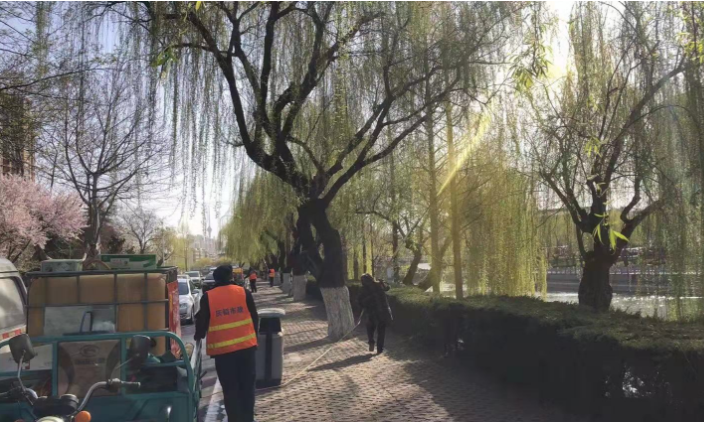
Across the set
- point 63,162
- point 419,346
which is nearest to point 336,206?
point 419,346

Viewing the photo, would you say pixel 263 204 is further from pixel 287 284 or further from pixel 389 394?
pixel 287 284

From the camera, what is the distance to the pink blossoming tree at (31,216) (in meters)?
24.6

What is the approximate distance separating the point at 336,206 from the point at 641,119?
11227 mm

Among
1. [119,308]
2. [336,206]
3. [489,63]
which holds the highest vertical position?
[489,63]

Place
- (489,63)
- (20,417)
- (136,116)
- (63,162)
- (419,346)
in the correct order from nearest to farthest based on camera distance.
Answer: (20,417)
(136,116)
(489,63)
(419,346)
(63,162)

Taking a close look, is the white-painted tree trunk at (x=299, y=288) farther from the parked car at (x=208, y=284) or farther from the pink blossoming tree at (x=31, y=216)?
the pink blossoming tree at (x=31, y=216)

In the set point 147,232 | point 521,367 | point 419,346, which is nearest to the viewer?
point 521,367

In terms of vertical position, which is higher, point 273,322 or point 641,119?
point 641,119

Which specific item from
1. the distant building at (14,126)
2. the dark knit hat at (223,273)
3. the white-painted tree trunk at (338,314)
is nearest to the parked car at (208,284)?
the dark knit hat at (223,273)

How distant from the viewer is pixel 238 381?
6.03m

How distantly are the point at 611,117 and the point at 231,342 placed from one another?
6272 millimetres

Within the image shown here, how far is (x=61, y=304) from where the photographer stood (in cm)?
637

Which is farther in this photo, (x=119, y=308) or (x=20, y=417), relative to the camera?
(x=119, y=308)

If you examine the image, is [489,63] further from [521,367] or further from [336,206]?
[336,206]
